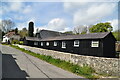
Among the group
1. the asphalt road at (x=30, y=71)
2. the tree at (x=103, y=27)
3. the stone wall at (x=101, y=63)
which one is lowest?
the asphalt road at (x=30, y=71)

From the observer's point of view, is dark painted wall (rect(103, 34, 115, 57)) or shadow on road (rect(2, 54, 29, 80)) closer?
shadow on road (rect(2, 54, 29, 80))

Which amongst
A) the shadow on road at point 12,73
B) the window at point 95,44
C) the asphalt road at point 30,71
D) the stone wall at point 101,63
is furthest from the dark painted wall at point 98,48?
the shadow on road at point 12,73

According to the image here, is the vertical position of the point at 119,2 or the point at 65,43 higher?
the point at 119,2

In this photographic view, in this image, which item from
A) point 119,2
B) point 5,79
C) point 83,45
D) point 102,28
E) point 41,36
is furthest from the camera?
point 102,28

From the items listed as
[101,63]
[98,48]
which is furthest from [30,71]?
[98,48]

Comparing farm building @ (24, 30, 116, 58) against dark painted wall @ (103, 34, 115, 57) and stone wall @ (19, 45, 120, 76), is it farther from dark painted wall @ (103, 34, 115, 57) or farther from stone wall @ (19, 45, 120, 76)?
stone wall @ (19, 45, 120, 76)

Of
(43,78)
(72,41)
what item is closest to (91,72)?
(43,78)

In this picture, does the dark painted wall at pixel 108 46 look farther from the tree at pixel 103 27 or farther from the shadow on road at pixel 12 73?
the tree at pixel 103 27

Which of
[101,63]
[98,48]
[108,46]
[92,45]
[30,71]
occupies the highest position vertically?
[92,45]

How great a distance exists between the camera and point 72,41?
2372 centimetres

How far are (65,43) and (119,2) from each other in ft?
44.9

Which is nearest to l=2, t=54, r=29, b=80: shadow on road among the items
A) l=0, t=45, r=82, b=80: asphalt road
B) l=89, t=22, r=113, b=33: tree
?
l=0, t=45, r=82, b=80: asphalt road

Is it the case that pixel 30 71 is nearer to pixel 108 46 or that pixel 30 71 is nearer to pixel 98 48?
pixel 98 48

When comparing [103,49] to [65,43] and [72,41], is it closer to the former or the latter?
[72,41]
